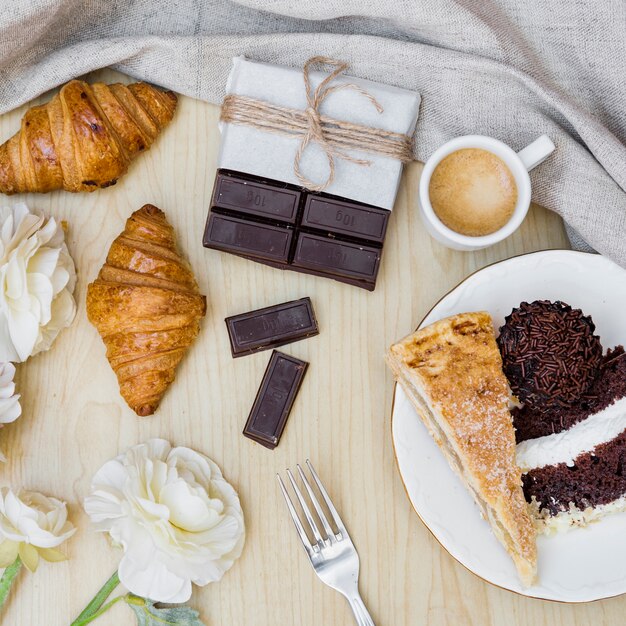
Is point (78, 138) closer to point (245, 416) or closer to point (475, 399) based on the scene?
point (245, 416)

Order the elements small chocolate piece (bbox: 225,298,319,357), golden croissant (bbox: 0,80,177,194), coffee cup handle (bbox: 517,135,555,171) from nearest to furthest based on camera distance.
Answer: coffee cup handle (bbox: 517,135,555,171) → golden croissant (bbox: 0,80,177,194) → small chocolate piece (bbox: 225,298,319,357)

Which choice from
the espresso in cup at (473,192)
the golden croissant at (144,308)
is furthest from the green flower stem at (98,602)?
the espresso in cup at (473,192)

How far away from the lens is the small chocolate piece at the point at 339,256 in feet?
5.47

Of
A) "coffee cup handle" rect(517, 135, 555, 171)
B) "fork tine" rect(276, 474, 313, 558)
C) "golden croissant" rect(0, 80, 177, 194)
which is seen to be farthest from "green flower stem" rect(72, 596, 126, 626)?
"coffee cup handle" rect(517, 135, 555, 171)

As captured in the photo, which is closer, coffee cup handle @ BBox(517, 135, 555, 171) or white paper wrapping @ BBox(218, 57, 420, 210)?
coffee cup handle @ BBox(517, 135, 555, 171)

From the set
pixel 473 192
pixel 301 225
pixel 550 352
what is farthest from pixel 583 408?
pixel 301 225

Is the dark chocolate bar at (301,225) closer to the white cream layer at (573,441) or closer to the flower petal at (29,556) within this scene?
the white cream layer at (573,441)

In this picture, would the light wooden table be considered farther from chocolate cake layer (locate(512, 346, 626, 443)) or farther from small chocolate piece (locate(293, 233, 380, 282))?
chocolate cake layer (locate(512, 346, 626, 443))

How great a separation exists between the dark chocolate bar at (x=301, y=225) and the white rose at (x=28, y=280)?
39cm

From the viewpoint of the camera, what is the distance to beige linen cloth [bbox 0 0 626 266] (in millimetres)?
1602

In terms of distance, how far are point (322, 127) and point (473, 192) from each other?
402 millimetres

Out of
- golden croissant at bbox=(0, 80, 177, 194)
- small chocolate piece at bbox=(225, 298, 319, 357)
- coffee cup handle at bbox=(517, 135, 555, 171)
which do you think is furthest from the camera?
small chocolate piece at bbox=(225, 298, 319, 357)

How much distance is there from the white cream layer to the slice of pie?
0.12 m

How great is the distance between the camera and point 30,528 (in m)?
1.59
